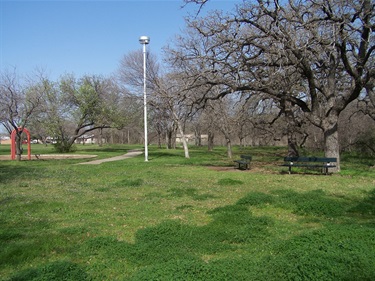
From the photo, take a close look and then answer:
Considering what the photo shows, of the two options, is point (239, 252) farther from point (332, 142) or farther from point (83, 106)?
point (83, 106)

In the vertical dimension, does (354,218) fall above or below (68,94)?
below

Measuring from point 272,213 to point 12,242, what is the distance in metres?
5.03

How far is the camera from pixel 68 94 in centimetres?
3731

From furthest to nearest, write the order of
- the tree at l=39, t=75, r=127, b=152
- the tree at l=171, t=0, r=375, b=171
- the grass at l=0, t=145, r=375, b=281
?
1. the tree at l=39, t=75, r=127, b=152
2. the tree at l=171, t=0, r=375, b=171
3. the grass at l=0, t=145, r=375, b=281

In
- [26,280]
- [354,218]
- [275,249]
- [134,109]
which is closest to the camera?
[26,280]

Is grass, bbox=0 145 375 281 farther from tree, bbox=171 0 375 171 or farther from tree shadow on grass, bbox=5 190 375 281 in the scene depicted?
tree, bbox=171 0 375 171

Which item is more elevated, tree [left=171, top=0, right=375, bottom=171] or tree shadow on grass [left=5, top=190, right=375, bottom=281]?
tree [left=171, top=0, right=375, bottom=171]

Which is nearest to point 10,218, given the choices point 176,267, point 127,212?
point 127,212

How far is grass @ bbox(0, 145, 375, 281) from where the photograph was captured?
4086 mm

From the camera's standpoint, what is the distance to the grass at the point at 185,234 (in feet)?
13.4

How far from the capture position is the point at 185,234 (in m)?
5.65

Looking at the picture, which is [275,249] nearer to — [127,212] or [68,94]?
[127,212]

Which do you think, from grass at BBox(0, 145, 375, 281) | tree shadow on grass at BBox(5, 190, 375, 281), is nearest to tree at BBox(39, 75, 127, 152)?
grass at BBox(0, 145, 375, 281)

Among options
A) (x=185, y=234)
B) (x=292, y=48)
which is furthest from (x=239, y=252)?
(x=292, y=48)
